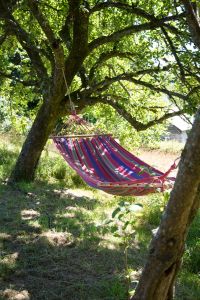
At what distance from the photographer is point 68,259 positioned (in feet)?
9.68

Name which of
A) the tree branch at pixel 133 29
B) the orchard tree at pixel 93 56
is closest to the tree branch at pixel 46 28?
the orchard tree at pixel 93 56

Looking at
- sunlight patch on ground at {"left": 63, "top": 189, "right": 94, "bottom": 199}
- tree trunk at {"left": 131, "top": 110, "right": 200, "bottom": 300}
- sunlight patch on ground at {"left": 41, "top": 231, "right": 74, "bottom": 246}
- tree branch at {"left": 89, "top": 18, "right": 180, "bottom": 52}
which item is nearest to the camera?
tree trunk at {"left": 131, "top": 110, "right": 200, "bottom": 300}

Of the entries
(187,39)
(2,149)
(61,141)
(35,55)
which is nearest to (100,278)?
(187,39)

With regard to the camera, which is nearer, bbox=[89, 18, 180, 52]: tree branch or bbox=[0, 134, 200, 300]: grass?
bbox=[0, 134, 200, 300]: grass

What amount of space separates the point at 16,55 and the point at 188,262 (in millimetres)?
5521

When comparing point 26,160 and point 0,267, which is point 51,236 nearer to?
point 0,267

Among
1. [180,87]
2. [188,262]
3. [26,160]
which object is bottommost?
[188,262]

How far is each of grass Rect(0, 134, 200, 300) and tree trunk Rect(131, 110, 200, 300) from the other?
459mm

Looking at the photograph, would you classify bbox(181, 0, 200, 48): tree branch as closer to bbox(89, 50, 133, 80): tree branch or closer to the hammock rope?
the hammock rope

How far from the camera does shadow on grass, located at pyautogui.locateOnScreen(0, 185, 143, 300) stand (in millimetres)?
2473

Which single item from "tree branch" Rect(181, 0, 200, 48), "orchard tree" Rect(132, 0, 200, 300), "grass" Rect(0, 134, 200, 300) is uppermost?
"tree branch" Rect(181, 0, 200, 48)

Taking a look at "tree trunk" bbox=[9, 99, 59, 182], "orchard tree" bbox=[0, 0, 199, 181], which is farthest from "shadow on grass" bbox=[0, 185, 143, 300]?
"orchard tree" bbox=[0, 0, 199, 181]

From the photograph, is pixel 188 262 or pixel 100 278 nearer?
pixel 100 278

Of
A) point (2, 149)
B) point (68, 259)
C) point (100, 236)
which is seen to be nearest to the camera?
point (68, 259)
